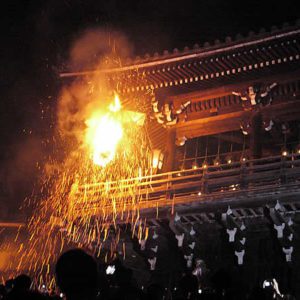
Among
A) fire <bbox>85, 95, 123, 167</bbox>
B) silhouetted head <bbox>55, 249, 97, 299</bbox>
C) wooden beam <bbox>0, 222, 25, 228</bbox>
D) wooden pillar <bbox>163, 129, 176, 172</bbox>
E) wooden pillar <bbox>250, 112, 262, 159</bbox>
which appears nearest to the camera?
silhouetted head <bbox>55, 249, 97, 299</bbox>

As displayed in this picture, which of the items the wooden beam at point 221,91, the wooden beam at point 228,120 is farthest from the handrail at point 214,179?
the wooden beam at point 221,91

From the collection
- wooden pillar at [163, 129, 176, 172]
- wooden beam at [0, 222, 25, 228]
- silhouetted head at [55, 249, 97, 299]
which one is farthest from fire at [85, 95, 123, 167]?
silhouetted head at [55, 249, 97, 299]

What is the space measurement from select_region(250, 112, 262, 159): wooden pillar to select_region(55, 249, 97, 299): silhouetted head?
34.0 feet

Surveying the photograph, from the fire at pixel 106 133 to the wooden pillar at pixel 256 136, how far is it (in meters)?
4.20

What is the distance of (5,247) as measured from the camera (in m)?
22.5

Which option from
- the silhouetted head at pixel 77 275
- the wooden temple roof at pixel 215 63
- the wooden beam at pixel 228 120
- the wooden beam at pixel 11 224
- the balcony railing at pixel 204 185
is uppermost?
the wooden temple roof at pixel 215 63

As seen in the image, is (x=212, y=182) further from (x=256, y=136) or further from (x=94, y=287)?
(x=94, y=287)

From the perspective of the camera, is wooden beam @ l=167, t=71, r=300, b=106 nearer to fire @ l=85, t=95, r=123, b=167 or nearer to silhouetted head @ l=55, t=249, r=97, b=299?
fire @ l=85, t=95, r=123, b=167

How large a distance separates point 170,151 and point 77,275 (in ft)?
38.2

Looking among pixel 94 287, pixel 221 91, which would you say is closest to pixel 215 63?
pixel 221 91

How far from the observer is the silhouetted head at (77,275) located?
3074 mm

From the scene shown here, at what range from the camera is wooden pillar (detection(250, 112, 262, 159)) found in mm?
13143

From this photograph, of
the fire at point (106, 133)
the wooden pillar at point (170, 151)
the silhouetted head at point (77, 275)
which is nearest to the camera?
the silhouetted head at point (77, 275)

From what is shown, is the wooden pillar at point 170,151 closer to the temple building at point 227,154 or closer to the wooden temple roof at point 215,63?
the temple building at point 227,154
